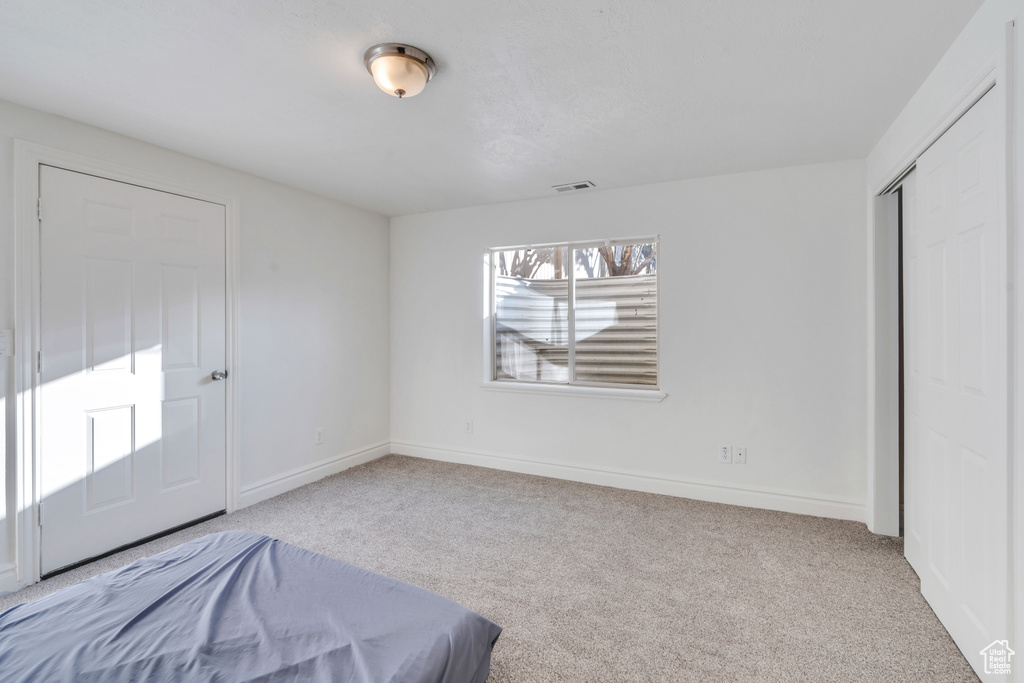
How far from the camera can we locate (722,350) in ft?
11.1

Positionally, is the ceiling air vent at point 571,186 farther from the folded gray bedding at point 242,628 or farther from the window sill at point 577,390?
the folded gray bedding at point 242,628

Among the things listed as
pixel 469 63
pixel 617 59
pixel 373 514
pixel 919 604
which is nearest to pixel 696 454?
pixel 919 604

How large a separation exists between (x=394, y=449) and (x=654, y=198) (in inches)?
131

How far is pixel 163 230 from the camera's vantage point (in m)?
2.85

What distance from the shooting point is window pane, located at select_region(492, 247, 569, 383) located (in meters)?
4.10

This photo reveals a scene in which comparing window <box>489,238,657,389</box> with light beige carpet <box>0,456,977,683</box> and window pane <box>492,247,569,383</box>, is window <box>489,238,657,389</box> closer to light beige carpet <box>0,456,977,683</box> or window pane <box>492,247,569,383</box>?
window pane <box>492,247,569,383</box>

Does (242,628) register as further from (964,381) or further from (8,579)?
(964,381)

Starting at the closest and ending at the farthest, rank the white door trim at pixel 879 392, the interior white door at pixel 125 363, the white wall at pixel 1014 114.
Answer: the white wall at pixel 1014 114 → the interior white door at pixel 125 363 → the white door trim at pixel 879 392

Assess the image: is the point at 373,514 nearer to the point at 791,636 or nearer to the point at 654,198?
the point at 791,636

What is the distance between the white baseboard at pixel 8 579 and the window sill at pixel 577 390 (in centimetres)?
301

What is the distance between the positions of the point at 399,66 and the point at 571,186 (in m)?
1.98

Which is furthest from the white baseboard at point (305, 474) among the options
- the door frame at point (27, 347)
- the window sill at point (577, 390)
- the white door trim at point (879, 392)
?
the white door trim at point (879, 392)

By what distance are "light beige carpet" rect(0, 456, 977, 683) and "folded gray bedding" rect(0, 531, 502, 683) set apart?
1.92ft

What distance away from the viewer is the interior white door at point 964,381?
150 centimetres
